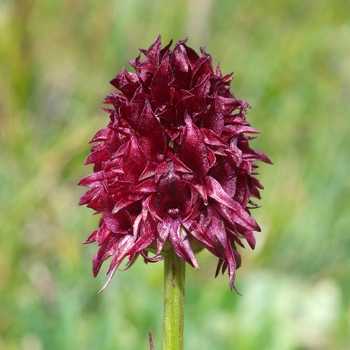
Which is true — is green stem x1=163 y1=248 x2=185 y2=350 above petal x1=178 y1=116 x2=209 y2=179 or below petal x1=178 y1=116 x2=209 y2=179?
below

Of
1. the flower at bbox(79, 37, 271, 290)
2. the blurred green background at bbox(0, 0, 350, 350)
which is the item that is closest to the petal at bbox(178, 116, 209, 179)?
the flower at bbox(79, 37, 271, 290)

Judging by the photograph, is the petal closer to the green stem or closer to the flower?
the flower

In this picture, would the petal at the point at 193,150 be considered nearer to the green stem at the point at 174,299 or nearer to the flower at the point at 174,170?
the flower at the point at 174,170

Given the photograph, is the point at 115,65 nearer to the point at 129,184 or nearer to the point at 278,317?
the point at 278,317

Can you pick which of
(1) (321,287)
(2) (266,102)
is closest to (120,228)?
(1) (321,287)

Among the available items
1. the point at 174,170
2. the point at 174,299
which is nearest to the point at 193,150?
the point at 174,170
